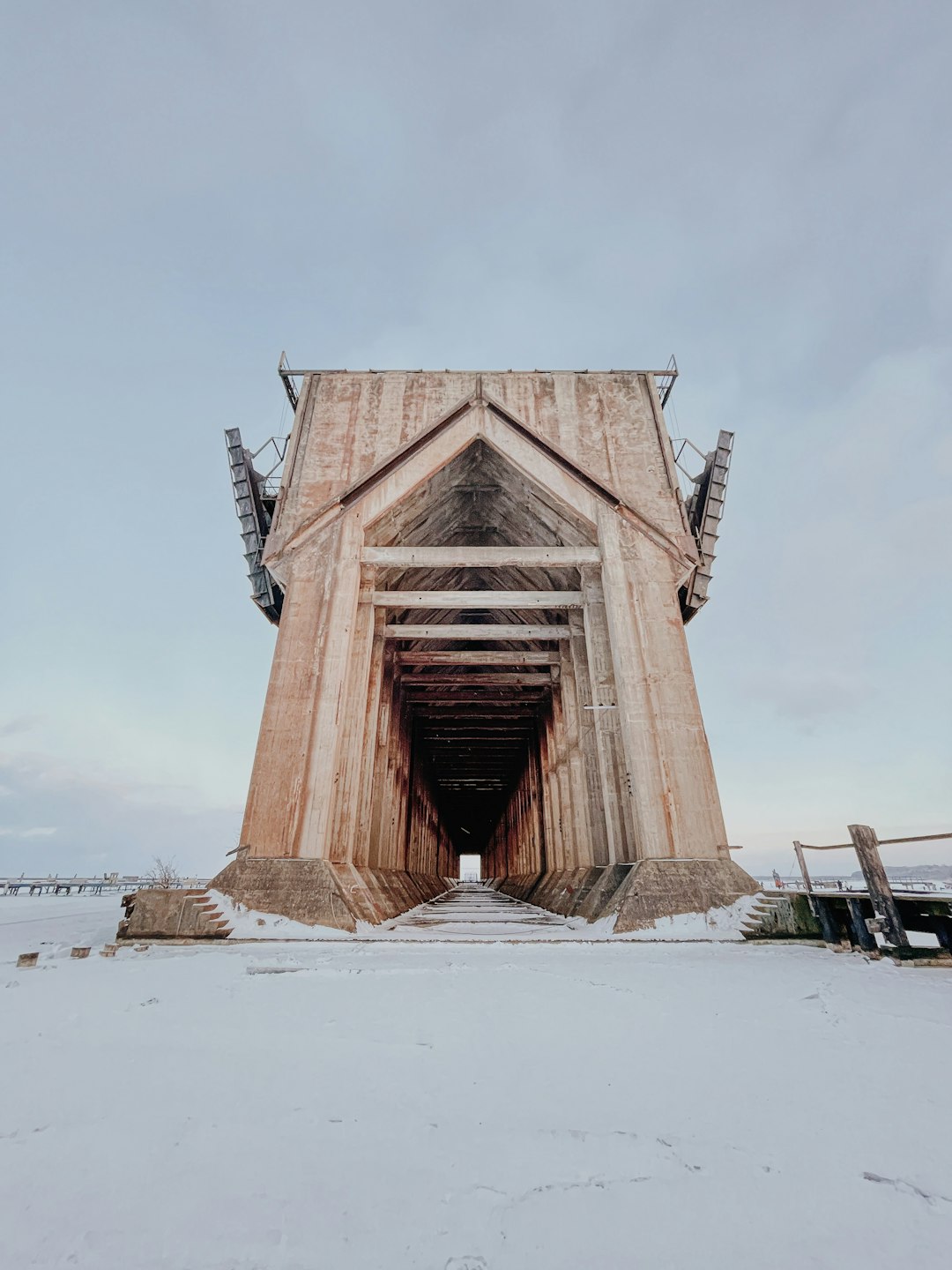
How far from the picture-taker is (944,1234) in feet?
5.22

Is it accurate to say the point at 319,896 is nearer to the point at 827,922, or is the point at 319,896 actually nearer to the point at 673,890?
the point at 673,890

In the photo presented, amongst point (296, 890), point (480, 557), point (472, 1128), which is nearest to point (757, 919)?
point (296, 890)

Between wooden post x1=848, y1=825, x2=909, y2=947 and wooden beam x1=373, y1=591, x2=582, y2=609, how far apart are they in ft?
21.9

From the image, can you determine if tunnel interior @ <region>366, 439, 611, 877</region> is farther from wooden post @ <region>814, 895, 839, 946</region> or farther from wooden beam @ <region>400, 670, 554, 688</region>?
wooden post @ <region>814, 895, 839, 946</region>

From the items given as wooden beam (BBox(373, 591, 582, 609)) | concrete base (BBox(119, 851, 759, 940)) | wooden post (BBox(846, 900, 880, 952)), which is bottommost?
wooden post (BBox(846, 900, 880, 952))

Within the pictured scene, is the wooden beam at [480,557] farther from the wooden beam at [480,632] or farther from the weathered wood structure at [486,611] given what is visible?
the wooden beam at [480,632]

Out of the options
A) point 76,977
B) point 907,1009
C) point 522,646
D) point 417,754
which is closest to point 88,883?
point 417,754

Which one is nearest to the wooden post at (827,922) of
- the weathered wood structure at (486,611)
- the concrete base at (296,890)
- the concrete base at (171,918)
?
the weathered wood structure at (486,611)

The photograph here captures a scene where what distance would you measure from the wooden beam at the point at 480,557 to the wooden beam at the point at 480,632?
2265 mm

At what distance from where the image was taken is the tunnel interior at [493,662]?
42.0 feet

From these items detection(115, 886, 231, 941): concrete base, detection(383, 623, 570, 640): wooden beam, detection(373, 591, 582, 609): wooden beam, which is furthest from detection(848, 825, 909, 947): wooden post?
detection(383, 623, 570, 640): wooden beam

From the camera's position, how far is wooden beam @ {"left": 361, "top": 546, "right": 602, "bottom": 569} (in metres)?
11.2

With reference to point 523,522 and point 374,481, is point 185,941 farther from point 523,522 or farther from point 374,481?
point 523,522

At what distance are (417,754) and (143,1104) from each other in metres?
22.6
